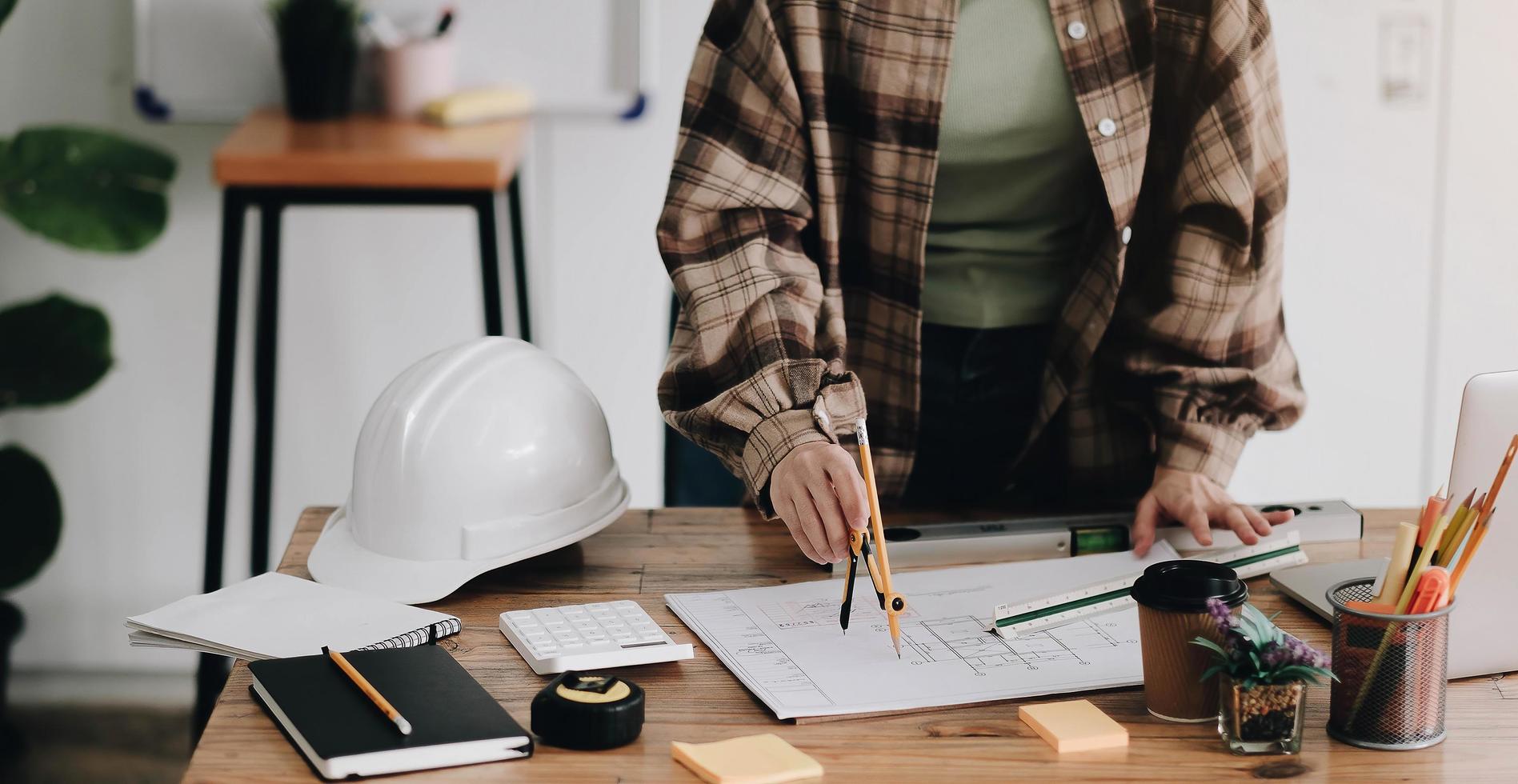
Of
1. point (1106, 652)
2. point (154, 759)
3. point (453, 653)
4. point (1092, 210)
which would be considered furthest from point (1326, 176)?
point (154, 759)

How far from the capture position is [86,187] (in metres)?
2.14

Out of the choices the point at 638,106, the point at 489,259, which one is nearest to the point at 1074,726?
the point at 489,259

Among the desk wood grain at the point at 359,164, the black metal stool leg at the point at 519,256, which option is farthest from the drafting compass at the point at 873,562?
the black metal stool leg at the point at 519,256

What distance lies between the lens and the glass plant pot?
0.75m

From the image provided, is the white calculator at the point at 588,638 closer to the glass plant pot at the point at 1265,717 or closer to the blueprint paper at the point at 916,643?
the blueprint paper at the point at 916,643

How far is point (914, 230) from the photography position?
4.03 ft

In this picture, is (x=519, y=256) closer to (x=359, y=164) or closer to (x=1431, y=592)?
(x=359, y=164)

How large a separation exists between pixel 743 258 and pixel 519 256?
4.41ft

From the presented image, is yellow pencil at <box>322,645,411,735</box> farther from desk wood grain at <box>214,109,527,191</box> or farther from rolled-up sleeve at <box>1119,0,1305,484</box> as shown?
desk wood grain at <box>214,109,527,191</box>

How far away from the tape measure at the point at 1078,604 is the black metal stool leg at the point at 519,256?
1.53 m

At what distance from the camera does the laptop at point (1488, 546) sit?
2.65ft

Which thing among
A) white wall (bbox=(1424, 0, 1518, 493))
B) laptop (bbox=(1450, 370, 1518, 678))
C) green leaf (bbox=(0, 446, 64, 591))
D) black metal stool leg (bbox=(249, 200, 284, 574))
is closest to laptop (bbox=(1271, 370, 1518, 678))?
laptop (bbox=(1450, 370, 1518, 678))

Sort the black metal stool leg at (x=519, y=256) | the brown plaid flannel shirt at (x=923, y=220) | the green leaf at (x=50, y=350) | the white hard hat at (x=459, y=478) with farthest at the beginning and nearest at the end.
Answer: the black metal stool leg at (x=519, y=256)
the green leaf at (x=50, y=350)
the brown plaid flannel shirt at (x=923, y=220)
the white hard hat at (x=459, y=478)

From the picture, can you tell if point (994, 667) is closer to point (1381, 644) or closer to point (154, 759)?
point (1381, 644)
